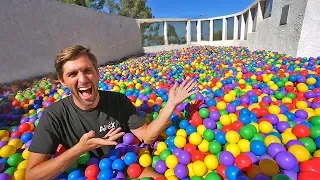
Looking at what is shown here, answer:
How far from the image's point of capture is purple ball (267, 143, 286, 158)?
167 centimetres

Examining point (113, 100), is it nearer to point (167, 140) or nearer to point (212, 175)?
point (167, 140)

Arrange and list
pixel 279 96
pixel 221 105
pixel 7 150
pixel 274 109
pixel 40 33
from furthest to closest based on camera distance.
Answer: pixel 40 33, pixel 279 96, pixel 221 105, pixel 274 109, pixel 7 150

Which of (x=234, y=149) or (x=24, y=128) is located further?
(x=24, y=128)

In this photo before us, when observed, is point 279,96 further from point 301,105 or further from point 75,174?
point 75,174

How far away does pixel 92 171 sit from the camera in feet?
5.85

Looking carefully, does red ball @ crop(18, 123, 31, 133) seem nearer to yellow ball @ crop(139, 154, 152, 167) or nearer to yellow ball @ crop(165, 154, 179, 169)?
yellow ball @ crop(139, 154, 152, 167)

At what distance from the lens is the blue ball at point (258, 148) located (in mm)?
1743

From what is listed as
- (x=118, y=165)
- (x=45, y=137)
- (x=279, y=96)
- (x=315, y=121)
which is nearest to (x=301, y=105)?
(x=279, y=96)

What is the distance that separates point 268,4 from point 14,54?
9.45 meters

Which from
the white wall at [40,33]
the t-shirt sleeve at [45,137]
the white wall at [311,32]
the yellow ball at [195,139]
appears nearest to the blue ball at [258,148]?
the yellow ball at [195,139]

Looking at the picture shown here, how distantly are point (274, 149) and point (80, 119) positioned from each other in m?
1.66

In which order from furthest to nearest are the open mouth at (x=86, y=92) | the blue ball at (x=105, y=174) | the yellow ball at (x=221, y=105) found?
1. the yellow ball at (x=221, y=105)
2. the blue ball at (x=105, y=174)
3. the open mouth at (x=86, y=92)

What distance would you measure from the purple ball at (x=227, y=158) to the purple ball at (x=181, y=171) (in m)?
0.33

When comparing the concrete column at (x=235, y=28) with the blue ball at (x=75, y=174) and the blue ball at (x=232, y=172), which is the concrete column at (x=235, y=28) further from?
the blue ball at (x=75, y=174)
